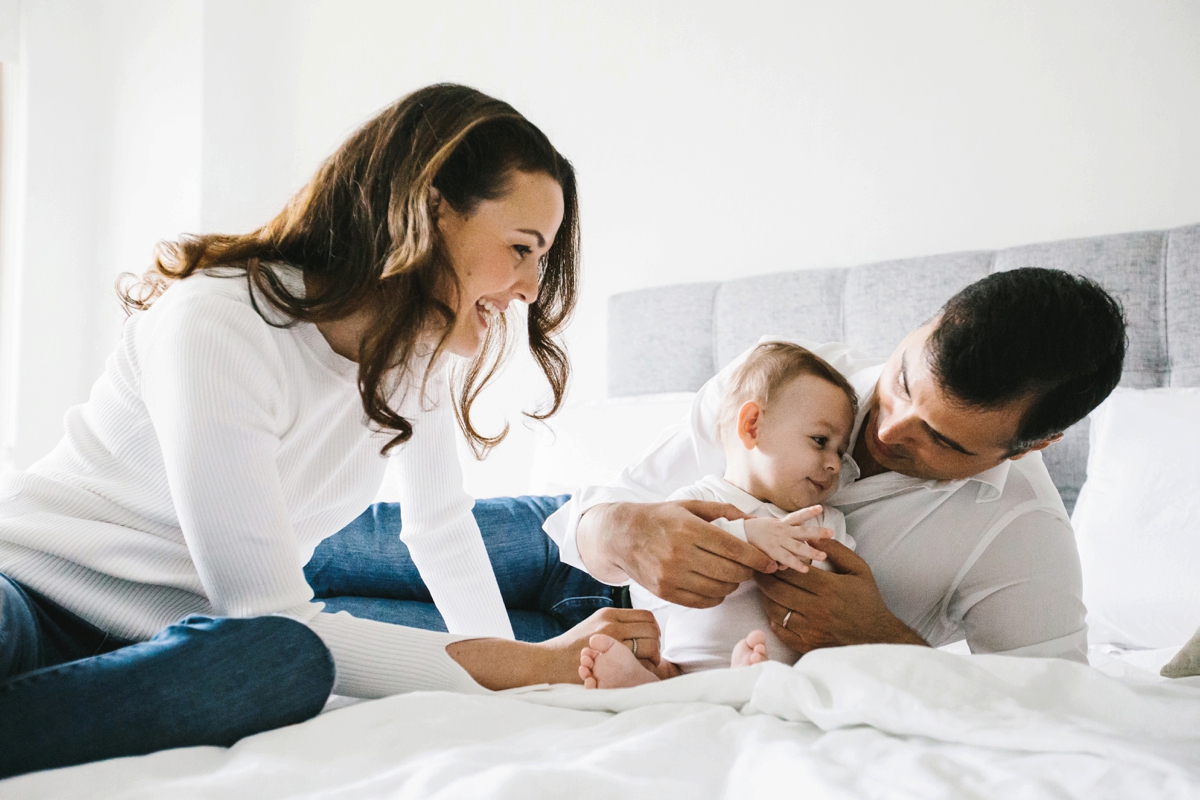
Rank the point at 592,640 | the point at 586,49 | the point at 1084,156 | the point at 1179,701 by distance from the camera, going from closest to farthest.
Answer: the point at 1179,701 → the point at 592,640 → the point at 1084,156 → the point at 586,49

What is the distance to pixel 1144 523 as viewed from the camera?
5.54 feet

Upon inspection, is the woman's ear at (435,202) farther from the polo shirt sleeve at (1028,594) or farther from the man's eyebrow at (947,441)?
the polo shirt sleeve at (1028,594)

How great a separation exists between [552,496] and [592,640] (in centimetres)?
115

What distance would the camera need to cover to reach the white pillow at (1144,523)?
1.62 meters

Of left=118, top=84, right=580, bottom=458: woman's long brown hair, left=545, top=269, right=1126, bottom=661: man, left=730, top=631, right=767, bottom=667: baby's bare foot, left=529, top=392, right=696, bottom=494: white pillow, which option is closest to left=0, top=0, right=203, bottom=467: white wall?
left=529, top=392, right=696, bottom=494: white pillow

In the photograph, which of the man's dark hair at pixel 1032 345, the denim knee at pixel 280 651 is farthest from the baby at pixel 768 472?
the denim knee at pixel 280 651

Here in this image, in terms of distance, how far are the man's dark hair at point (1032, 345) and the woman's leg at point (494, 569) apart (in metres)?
1.01

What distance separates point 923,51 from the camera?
2402mm

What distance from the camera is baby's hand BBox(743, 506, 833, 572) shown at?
4.10 ft

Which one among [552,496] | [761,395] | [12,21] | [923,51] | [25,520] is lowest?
[552,496]

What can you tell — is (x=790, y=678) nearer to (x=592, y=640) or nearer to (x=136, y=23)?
(x=592, y=640)

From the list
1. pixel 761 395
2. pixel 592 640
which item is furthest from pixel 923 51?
pixel 592 640

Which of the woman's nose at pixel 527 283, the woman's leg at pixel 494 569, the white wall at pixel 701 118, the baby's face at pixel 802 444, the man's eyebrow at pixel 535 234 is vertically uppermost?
the white wall at pixel 701 118

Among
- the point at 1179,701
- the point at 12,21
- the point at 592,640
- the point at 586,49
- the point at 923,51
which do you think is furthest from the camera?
the point at 12,21
